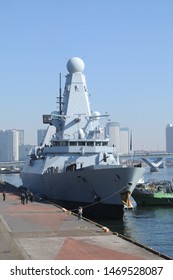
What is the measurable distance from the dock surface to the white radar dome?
22895 millimetres

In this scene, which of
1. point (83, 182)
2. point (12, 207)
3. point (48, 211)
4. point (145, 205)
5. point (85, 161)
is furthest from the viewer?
point (145, 205)

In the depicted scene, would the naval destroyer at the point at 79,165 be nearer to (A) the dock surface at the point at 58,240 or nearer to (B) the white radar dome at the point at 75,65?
(B) the white radar dome at the point at 75,65

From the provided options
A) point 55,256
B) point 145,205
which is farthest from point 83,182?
point 55,256

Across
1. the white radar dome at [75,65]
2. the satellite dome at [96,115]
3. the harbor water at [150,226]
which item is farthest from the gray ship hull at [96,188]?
the white radar dome at [75,65]

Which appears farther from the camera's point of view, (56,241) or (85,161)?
(85,161)

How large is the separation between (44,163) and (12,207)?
1027 centimetres

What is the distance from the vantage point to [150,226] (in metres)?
33.0

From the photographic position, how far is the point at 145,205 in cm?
4756

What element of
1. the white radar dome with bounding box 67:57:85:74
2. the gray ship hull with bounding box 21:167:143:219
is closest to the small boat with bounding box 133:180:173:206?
the gray ship hull with bounding box 21:167:143:219

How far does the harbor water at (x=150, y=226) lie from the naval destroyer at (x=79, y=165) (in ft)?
7.05

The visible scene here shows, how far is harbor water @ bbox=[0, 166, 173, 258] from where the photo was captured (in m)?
25.8

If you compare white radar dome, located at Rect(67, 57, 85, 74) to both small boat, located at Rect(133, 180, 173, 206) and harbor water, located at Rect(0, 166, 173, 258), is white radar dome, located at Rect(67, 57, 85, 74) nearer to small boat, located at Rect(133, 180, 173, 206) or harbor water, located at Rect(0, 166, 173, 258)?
small boat, located at Rect(133, 180, 173, 206)

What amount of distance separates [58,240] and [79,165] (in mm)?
20265
